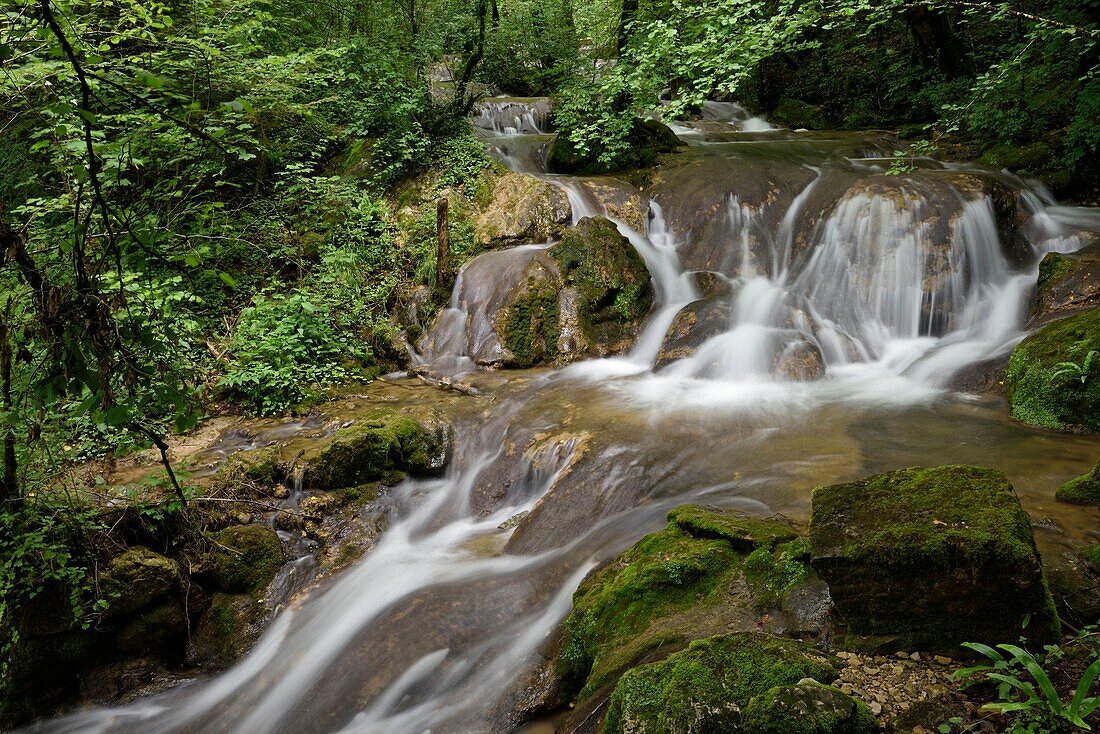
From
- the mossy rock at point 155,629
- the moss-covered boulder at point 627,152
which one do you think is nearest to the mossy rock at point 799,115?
the moss-covered boulder at point 627,152

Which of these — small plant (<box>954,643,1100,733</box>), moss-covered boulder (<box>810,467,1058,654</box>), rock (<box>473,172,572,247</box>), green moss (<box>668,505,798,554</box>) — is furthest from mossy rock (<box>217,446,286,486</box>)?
rock (<box>473,172,572,247</box>)

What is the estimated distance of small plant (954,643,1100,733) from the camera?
2.02m

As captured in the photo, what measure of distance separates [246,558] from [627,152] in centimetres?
962

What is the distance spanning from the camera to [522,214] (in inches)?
412

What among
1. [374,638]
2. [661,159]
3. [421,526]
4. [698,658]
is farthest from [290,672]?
[661,159]

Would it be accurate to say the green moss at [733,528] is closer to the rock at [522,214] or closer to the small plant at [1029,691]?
the small plant at [1029,691]

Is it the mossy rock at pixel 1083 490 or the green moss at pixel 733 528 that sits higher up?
the mossy rock at pixel 1083 490

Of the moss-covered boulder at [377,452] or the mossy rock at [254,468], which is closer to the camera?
the mossy rock at [254,468]

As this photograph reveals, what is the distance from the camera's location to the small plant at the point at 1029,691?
2018 mm

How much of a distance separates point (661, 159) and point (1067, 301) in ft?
22.3

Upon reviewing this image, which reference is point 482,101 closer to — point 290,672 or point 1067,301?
point 1067,301

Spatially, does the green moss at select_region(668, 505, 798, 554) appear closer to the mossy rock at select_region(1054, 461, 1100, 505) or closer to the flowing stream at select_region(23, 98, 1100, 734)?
the flowing stream at select_region(23, 98, 1100, 734)

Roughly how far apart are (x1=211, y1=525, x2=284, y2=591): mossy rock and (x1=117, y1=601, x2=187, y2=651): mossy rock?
35 cm

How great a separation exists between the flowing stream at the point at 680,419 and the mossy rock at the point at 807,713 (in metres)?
1.68
